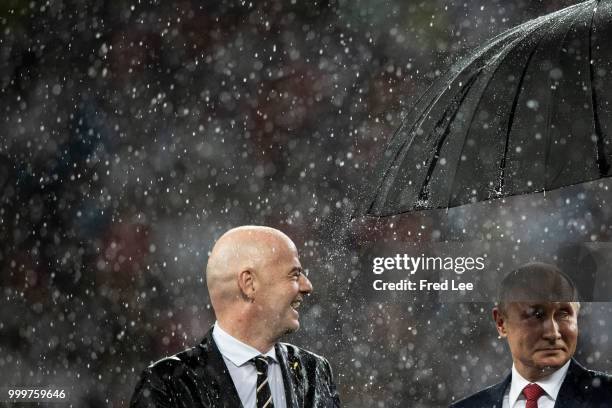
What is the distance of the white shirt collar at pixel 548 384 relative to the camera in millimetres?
2709

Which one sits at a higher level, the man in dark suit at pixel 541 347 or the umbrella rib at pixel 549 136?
the umbrella rib at pixel 549 136

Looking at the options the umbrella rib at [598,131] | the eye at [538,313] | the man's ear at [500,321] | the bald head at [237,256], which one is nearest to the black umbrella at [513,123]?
the umbrella rib at [598,131]

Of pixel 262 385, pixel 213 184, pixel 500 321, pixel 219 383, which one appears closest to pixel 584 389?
pixel 500 321

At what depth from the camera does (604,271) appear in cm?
298

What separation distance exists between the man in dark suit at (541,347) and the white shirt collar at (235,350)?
0.76 metres

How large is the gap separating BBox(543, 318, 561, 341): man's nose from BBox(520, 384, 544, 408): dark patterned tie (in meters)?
0.16

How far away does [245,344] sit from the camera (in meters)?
2.64

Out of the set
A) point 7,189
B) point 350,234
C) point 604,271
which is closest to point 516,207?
point 604,271

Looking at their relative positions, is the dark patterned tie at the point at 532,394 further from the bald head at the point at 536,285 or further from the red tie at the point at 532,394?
the bald head at the point at 536,285

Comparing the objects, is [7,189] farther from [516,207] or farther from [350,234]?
[516,207]

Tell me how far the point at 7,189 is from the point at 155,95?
70cm

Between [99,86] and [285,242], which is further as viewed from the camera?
[99,86]

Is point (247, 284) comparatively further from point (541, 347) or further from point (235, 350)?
point (541, 347)

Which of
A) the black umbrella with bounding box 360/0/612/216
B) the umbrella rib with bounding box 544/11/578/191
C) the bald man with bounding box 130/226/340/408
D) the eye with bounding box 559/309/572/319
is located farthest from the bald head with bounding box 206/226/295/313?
the eye with bounding box 559/309/572/319
